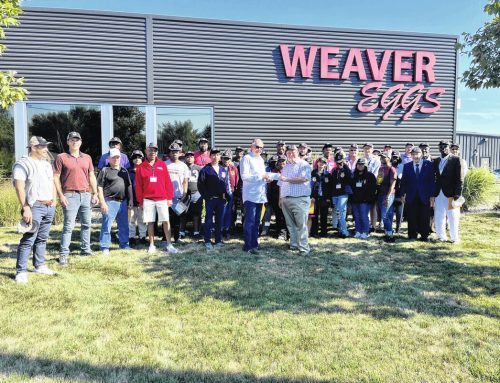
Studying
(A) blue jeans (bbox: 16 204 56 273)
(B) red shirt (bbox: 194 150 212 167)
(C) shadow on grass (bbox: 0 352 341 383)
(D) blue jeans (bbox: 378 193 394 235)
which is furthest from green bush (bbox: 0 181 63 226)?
(D) blue jeans (bbox: 378 193 394 235)

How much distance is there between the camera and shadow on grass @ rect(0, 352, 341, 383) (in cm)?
282

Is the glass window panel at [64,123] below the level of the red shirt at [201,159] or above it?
above

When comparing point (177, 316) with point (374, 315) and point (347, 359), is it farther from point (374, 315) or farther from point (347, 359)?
point (374, 315)

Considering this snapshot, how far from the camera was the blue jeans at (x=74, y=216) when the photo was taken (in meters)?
5.71

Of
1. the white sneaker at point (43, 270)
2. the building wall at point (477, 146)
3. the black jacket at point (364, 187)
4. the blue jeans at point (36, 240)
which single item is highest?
the building wall at point (477, 146)

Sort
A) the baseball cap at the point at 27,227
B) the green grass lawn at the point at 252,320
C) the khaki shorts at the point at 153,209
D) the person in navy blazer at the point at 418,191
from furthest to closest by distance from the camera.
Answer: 1. the person in navy blazer at the point at 418,191
2. the khaki shorts at the point at 153,209
3. the baseball cap at the point at 27,227
4. the green grass lawn at the point at 252,320

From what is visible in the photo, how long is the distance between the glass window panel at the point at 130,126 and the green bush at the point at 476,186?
9593 millimetres

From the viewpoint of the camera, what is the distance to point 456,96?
1317cm

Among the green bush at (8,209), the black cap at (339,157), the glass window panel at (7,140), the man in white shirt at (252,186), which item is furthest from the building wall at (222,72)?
the man in white shirt at (252,186)

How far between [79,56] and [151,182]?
6204 millimetres

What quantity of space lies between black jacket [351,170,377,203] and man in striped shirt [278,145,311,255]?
5.13ft

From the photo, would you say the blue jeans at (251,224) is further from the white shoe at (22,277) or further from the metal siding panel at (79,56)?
the metal siding panel at (79,56)

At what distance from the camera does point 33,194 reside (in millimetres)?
4777

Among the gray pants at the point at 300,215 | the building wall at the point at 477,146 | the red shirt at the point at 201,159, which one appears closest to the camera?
the gray pants at the point at 300,215
